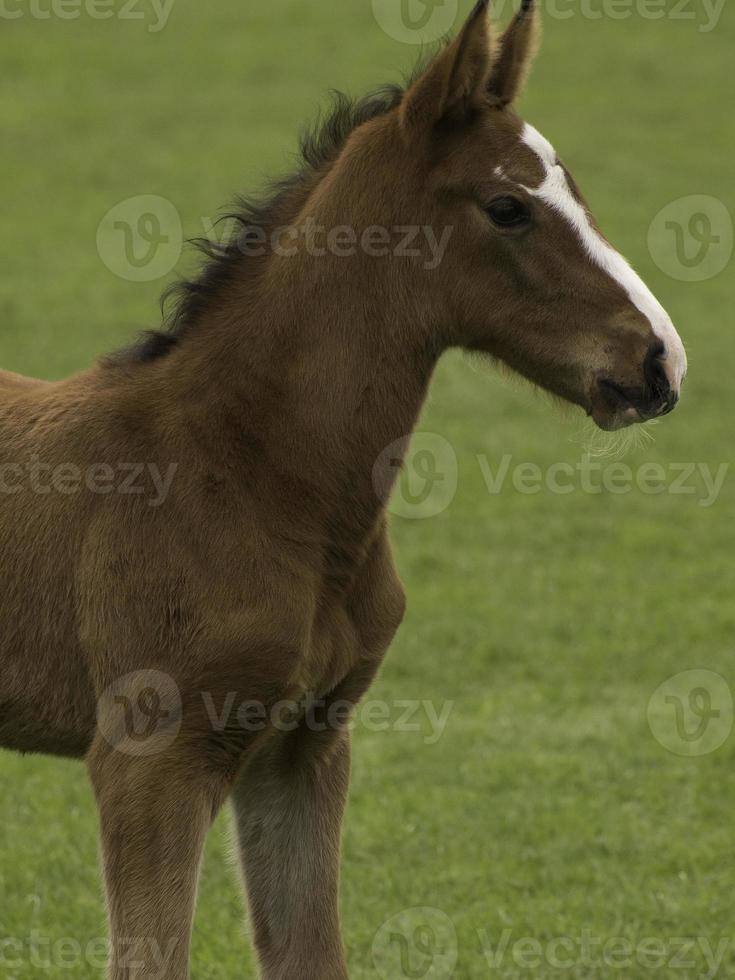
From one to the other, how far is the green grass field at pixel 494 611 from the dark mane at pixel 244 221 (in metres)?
0.34

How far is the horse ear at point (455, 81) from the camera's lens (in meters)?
3.64

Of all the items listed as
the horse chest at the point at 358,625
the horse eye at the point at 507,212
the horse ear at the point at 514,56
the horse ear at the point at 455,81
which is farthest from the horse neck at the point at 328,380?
the horse ear at the point at 514,56

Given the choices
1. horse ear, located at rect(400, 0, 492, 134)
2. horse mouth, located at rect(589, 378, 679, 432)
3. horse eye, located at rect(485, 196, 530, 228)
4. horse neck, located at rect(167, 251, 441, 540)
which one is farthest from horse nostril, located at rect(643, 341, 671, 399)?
horse ear, located at rect(400, 0, 492, 134)

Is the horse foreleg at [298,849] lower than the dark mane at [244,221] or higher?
lower

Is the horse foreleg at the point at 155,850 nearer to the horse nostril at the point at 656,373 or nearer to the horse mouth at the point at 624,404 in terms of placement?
the horse mouth at the point at 624,404

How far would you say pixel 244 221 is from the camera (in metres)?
4.08

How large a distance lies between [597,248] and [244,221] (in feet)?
3.11

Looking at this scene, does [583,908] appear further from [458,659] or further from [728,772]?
[458,659]

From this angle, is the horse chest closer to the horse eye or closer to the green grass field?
the green grass field

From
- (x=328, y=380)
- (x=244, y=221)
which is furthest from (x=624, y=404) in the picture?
(x=244, y=221)

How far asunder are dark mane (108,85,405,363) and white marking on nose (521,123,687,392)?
1.62ft

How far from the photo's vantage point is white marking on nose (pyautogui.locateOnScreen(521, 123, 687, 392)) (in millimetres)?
3646

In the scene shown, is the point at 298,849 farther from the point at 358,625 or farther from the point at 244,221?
the point at 244,221

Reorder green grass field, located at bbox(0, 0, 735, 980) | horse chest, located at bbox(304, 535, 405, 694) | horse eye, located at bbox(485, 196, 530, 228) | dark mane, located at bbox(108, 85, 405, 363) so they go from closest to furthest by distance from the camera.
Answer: horse eye, located at bbox(485, 196, 530, 228) < horse chest, located at bbox(304, 535, 405, 694) < dark mane, located at bbox(108, 85, 405, 363) < green grass field, located at bbox(0, 0, 735, 980)
